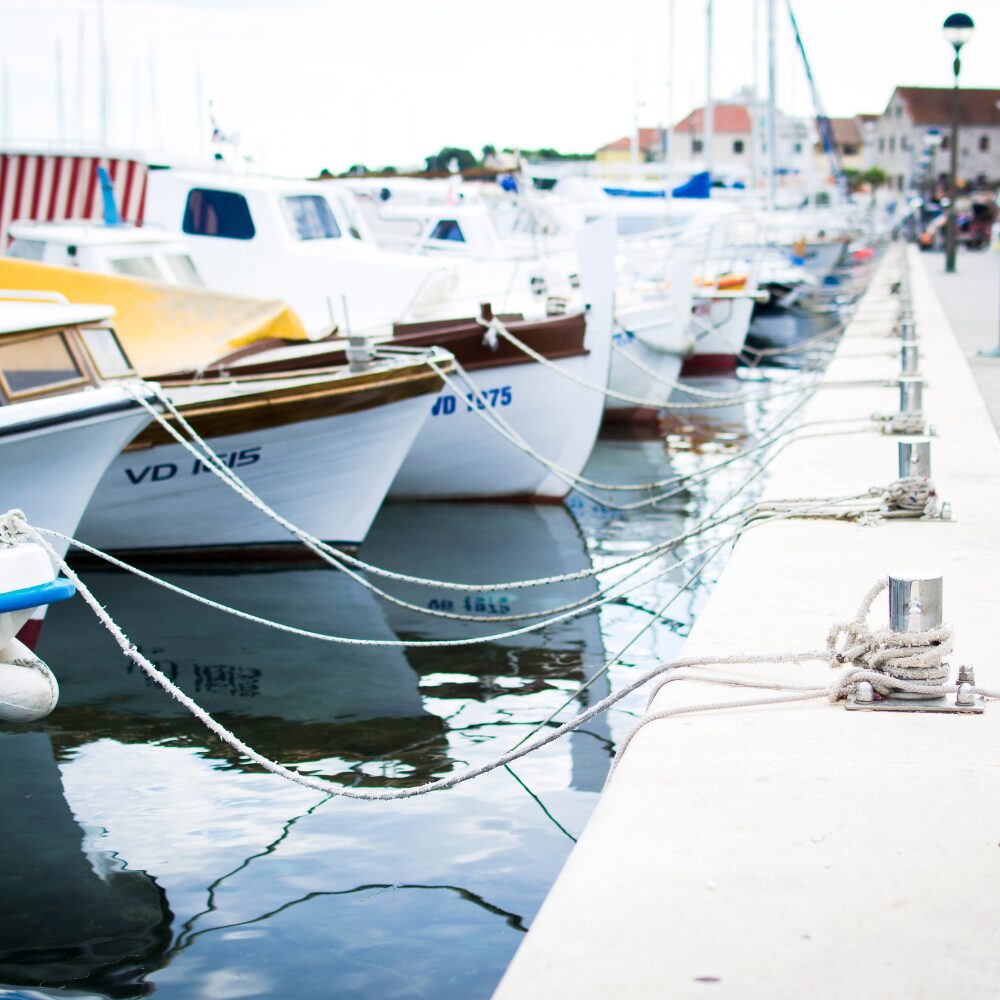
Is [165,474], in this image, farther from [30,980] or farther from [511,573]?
[30,980]

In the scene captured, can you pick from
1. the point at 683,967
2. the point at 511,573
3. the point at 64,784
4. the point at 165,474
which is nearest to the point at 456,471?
the point at 511,573

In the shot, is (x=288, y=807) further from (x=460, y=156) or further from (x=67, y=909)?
(x=460, y=156)

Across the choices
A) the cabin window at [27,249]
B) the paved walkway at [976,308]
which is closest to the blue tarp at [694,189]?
the paved walkway at [976,308]

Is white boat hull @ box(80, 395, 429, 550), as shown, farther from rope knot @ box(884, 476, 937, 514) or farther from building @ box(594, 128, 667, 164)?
building @ box(594, 128, 667, 164)

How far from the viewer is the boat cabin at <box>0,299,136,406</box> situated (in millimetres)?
8258

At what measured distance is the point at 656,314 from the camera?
57.7 ft

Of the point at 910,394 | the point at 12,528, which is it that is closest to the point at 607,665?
the point at 12,528

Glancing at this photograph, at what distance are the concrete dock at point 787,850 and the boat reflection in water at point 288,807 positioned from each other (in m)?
1.36

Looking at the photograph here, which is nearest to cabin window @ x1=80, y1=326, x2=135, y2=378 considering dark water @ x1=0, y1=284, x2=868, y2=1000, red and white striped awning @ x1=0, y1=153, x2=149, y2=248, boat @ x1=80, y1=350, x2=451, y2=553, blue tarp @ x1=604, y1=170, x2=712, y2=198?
boat @ x1=80, y1=350, x2=451, y2=553

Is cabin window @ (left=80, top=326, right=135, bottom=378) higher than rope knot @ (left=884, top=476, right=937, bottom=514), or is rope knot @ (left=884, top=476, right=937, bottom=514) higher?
cabin window @ (left=80, top=326, right=135, bottom=378)

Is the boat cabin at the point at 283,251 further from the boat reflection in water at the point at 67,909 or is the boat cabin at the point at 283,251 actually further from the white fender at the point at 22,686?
the white fender at the point at 22,686

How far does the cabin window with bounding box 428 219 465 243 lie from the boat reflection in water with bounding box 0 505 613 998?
10.4m

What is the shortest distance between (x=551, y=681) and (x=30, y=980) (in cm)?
378

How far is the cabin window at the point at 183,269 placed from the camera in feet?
42.9
